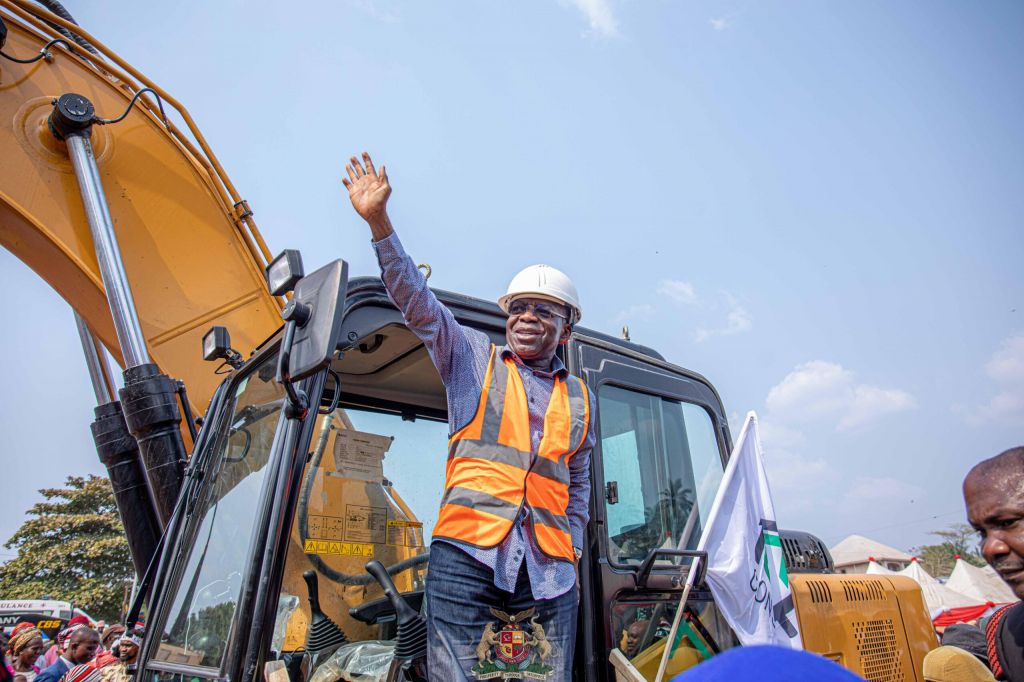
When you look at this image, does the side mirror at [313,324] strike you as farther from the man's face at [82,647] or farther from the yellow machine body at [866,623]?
the man's face at [82,647]

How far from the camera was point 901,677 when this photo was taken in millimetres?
3369

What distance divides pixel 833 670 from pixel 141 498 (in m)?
3.21

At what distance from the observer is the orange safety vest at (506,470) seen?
2.24 m

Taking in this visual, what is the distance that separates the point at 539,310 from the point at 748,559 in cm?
124

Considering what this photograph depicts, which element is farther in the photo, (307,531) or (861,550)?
(861,550)

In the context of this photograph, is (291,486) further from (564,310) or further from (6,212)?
(6,212)

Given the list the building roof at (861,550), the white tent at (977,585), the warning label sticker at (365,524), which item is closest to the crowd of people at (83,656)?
the warning label sticker at (365,524)

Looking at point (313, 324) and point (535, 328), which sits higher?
point (535, 328)

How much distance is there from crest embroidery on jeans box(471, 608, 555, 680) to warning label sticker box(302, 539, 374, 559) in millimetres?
1262

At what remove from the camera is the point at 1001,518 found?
1.69m

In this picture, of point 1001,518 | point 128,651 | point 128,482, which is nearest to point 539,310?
point 1001,518

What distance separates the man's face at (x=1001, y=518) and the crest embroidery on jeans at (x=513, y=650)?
1.18 meters

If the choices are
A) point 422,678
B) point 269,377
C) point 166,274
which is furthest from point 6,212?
point 422,678

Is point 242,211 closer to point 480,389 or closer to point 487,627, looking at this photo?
point 480,389
